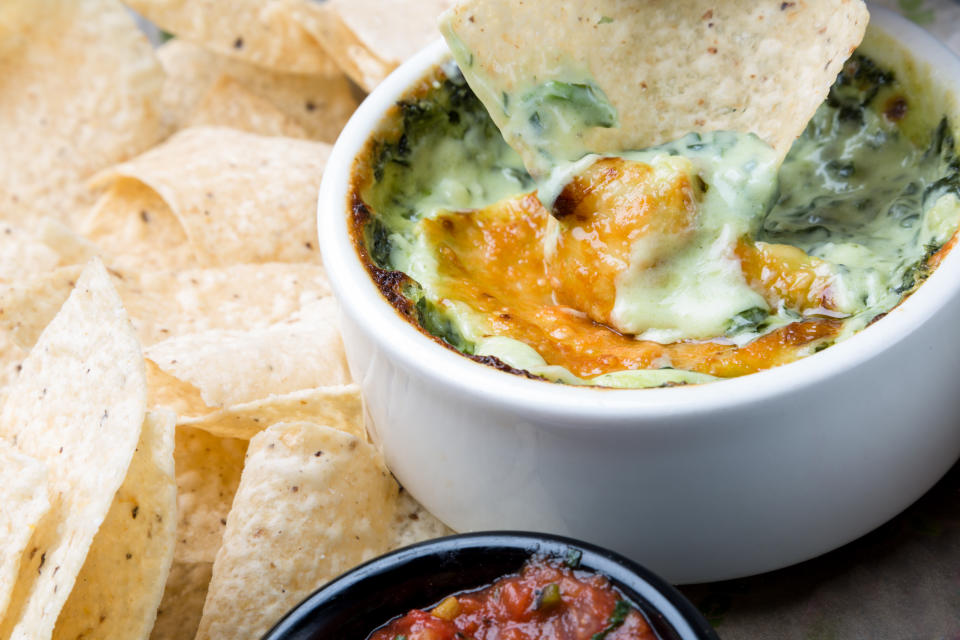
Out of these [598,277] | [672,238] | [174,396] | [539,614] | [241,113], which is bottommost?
[241,113]

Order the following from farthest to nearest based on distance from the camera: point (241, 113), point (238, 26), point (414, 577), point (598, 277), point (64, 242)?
point (241, 113) < point (238, 26) < point (64, 242) < point (598, 277) < point (414, 577)

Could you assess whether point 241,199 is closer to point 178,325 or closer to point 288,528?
point 178,325

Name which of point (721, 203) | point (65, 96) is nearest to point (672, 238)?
point (721, 203)

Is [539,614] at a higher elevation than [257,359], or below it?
higher

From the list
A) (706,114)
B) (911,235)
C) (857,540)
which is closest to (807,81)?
(706,114)

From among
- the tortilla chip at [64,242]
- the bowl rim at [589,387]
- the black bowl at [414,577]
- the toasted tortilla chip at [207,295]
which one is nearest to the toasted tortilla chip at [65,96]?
the tortilla chip at [64,242]

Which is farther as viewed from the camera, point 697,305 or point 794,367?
point 697,305

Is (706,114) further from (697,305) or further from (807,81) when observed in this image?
(697,305)
